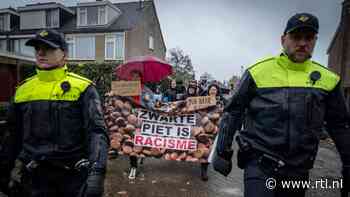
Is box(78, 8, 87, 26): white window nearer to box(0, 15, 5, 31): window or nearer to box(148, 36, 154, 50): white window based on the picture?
box(148, 36, 154, 50): white window

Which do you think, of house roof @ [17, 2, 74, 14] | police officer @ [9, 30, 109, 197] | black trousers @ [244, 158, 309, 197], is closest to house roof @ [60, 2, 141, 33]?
house roof @ [17, 2, 74, 14]

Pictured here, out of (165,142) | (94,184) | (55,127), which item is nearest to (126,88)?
(165,142)

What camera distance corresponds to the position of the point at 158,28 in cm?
3098

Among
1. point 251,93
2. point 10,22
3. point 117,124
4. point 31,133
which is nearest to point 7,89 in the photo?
point 117,124

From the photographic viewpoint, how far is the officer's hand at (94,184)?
5.87 feet

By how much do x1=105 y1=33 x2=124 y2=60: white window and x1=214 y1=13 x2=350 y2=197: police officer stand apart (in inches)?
899

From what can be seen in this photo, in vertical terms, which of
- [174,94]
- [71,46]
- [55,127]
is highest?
[71,46]

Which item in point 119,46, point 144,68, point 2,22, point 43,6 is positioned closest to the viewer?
point 144,68

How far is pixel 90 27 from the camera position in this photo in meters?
25.0

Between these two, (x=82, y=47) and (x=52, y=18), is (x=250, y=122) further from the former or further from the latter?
(x=52, y=18)

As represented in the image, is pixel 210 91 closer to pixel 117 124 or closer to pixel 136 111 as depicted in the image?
pixel 136 111

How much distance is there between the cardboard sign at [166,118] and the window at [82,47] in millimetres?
21060

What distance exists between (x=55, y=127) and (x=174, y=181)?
345cm

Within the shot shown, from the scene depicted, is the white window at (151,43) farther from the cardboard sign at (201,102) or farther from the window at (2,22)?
the cardboard sign at (201,102)
